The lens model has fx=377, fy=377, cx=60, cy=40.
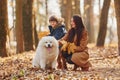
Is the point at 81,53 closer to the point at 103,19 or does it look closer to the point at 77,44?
the point at 77,44

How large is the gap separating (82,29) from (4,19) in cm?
548

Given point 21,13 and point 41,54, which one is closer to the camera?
point 41,54

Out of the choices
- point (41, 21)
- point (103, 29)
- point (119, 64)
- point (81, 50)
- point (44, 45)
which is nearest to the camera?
point (44, 45)

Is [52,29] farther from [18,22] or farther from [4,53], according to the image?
[18,22]

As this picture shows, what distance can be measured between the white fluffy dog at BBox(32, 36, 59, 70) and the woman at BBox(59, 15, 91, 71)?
66 cm

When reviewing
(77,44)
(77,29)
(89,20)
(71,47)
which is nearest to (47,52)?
(71,47)

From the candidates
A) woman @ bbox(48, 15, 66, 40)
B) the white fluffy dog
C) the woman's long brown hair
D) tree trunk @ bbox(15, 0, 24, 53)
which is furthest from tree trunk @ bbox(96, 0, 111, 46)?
the white fluffy dog

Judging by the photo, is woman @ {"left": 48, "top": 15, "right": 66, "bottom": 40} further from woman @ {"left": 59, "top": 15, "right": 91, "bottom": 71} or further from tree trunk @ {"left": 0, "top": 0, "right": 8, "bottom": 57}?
tree trunk @ {"left": 0, "top": 0, "right": 8, "bottom": 57}

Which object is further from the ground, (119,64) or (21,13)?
(21,13)

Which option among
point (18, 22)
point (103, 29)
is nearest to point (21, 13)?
point (18, 22)

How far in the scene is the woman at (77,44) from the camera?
434 inches

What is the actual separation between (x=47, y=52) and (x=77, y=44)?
115 centimetres

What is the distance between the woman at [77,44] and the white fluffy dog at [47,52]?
660mm

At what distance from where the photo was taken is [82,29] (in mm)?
11078
